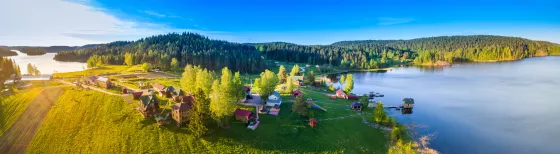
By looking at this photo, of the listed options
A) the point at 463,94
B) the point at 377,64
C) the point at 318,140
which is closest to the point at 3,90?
the point at 318,140

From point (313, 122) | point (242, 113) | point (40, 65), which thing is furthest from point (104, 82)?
point (40, 65)

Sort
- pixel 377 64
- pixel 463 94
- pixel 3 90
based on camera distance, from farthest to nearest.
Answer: pixel 377 64 < pixel 463 94 < pixel 3 90

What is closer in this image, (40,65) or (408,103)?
(408,103)

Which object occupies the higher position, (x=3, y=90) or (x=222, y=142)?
(x=3, y=90)

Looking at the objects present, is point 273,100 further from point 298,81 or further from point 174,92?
point 298,81

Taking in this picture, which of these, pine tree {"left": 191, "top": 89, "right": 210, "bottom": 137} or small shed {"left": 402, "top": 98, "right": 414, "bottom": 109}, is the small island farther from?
small shed {"left": 402, "top": 98, "right": 414, "bottom": 109}

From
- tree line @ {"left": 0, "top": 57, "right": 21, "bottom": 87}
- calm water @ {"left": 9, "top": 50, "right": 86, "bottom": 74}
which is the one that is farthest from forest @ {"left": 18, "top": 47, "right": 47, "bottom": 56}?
tree line @ {"left": 0, "top": 57, "right": 21, "bottom": 87}

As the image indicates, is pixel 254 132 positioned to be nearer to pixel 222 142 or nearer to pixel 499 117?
pixel 222 142
